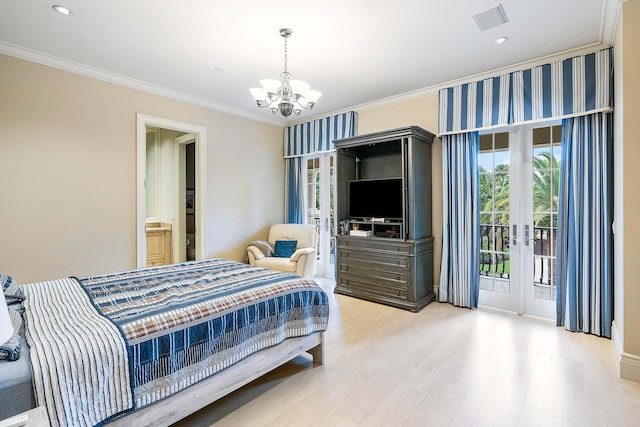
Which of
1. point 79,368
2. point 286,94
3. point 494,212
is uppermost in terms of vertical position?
point 286,94

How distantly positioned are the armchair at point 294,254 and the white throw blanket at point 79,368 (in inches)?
117

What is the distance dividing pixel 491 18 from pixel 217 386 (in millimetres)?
3379

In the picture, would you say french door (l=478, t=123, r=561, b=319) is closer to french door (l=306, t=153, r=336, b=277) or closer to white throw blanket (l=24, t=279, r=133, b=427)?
french door (l=306, t=153, r=336, b=277)

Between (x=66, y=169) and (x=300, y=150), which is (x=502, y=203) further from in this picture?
(x=66, y=169)

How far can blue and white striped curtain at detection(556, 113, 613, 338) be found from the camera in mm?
2988

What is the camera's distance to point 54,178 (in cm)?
339

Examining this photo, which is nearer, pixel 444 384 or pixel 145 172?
pixel 444 384

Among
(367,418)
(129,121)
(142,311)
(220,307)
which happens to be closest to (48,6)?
(129,121)

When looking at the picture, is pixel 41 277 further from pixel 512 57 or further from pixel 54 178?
pixel 512 57

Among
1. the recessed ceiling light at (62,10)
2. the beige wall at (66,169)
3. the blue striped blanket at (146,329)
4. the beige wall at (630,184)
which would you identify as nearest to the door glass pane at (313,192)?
the beige wall at (66,169)

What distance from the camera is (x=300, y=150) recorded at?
5590 millimetres

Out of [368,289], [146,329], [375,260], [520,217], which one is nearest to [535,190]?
[520,217]

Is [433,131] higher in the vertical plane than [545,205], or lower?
higher

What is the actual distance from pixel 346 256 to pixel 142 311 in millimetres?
3019
